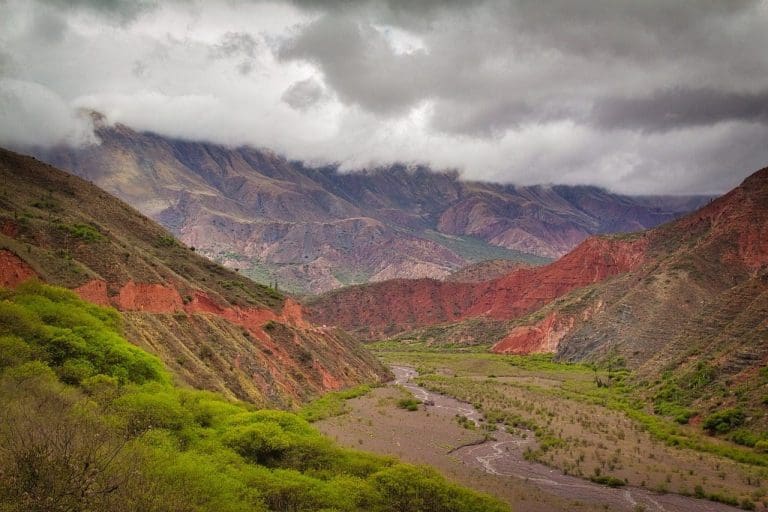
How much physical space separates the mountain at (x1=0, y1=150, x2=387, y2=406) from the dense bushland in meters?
7.53

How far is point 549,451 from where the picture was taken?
47.9 meters

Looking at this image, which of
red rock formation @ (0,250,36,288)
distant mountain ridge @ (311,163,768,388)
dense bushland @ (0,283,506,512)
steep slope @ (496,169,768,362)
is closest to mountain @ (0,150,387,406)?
red rock formation @ (0,250,36,288)

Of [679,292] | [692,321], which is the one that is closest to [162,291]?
[692,321]

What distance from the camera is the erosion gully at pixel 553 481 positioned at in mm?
35312

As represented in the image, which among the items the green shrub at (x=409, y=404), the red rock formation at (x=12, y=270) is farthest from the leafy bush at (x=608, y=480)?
the red rock formation at (x=12, y=270)

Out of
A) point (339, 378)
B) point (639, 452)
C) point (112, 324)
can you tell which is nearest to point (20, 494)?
point (112, 324)

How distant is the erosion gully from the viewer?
1390 inches

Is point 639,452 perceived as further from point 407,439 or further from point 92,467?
point 92,467

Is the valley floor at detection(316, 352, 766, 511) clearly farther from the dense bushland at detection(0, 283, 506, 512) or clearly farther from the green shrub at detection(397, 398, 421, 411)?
the dense bushland at detection(0, 283, 506, 512)

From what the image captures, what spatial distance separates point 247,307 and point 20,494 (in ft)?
198

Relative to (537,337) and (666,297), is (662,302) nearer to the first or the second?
(666,297)

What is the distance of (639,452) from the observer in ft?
157

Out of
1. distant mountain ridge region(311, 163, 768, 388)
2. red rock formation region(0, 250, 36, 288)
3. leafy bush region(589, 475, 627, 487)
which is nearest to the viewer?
leafy bush region(589, 475, 627, 487)

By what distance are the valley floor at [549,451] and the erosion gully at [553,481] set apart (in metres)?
0.07
